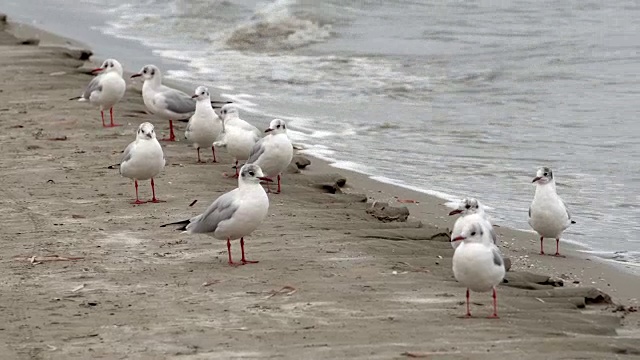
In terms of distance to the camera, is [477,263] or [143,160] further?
[143,160]

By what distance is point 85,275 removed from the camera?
8.45m

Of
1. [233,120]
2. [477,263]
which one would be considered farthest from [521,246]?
[233,120]

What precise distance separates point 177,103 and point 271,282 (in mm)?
5993

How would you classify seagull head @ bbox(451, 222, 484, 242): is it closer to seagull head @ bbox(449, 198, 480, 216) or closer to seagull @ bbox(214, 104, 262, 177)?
seagull head @ bbox(449, 198, 480, 216)

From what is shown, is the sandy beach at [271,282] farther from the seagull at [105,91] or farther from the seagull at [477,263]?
the seagull at [105,91]

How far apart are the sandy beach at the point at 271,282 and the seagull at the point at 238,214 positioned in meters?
0.21

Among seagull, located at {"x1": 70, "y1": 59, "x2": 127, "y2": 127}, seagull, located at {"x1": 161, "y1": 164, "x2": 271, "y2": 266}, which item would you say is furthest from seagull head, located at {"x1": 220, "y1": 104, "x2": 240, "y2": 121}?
seagull, located at {"x1": 161, "y1": 164, "x2": 271, "y2": 266}

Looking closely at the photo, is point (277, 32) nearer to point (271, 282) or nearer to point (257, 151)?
point (257, 151)

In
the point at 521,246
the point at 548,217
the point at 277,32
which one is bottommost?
the point at 521,246

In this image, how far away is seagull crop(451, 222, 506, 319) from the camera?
297 inches

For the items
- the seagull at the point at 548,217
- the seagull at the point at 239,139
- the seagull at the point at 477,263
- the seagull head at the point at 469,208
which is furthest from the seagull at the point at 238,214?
the seagull at the point at 239,139

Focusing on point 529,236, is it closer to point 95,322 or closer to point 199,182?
point 199,182

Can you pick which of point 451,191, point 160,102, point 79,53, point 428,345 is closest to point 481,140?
point 451,191

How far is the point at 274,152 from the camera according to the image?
11266 mm
